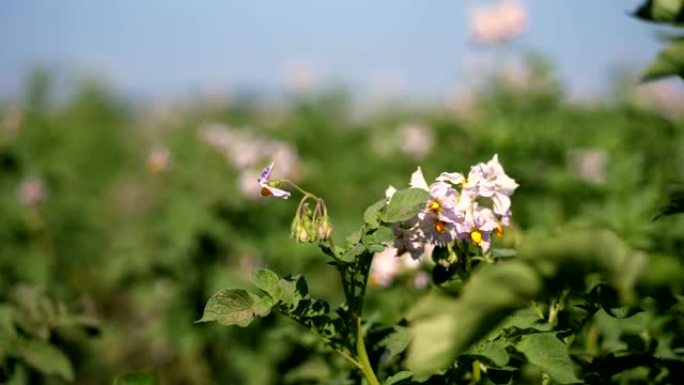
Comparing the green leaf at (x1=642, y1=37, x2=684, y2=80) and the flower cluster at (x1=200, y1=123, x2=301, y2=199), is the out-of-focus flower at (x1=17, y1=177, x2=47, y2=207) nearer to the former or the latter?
the flower cluster at (x1=200, y1=123, x2=301, y2=199)

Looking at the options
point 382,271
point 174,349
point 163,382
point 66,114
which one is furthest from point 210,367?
point 66,114

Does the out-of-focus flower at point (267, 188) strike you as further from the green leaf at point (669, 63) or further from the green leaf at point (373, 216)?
the green leaf at point (669, 63)

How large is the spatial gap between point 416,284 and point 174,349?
2244 mm

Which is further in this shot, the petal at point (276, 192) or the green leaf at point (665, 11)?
the petal at point (276, 192)

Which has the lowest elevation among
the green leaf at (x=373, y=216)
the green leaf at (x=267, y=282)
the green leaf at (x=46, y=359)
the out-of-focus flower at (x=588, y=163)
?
the out-of-focus flower at (x=588, y=163)

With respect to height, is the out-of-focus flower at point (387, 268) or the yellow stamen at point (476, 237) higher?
the yellow stamen at point (476, 237)

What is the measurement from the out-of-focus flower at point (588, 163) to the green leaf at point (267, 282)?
2897 millimetres

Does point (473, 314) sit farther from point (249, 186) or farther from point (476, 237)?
point (249, 186)

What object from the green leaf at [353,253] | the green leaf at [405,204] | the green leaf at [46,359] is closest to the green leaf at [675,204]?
the green leaf at [405,204]

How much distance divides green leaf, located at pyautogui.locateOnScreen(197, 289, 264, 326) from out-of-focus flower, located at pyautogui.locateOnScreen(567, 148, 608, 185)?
2938 millimetres

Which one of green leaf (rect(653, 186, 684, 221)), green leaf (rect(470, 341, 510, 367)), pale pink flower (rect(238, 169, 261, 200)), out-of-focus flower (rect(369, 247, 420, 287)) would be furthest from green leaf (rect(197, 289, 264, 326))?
pale pink flower (rect(238, 169, 261, 200))

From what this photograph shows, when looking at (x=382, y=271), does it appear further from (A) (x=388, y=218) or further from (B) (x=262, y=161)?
(B) (x=262, y=161)

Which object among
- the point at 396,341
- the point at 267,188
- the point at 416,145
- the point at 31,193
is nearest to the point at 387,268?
the point at 396,341

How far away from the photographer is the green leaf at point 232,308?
1.33 meters
